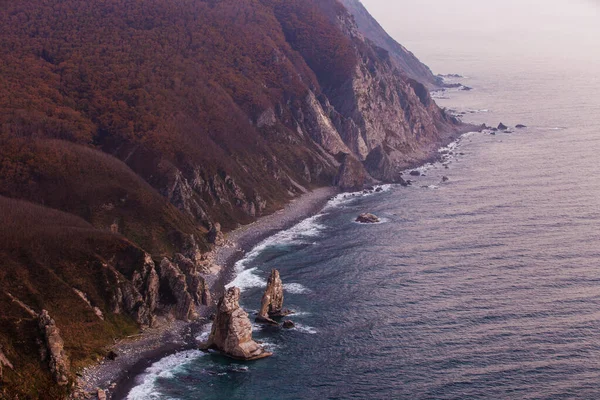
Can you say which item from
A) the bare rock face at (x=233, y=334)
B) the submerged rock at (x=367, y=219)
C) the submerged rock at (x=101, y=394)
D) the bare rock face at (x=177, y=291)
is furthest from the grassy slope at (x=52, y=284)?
the submerged rock at (x=367, y=219)

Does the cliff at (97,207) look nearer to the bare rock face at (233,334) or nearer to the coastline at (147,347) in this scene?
the coastline at (147,347)

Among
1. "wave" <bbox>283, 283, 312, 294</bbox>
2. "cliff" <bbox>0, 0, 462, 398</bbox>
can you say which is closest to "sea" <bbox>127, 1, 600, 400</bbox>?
"wave" <bbox>283, 283, 312, 294</bbox>

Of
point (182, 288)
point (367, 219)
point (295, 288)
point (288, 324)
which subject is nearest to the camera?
point (288, 324)

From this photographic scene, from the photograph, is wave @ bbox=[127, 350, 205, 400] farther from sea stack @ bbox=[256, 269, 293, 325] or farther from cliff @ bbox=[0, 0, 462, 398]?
sea stack @ bbox=[256, 269, 293, 325]

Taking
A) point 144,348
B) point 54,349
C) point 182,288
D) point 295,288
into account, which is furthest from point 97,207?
point 54,349

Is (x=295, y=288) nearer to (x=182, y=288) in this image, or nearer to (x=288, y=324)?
(x=288, y=324)

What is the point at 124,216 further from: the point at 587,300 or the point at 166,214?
the point at 587,300
